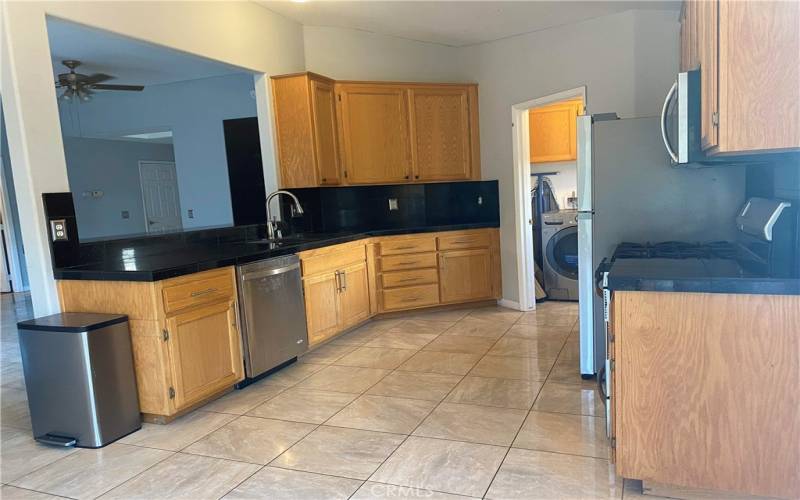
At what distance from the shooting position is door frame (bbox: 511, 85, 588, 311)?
4633mm

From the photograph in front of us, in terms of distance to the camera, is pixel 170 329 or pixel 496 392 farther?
pixel 496 392

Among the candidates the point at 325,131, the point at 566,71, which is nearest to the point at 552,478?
the point at 325,131

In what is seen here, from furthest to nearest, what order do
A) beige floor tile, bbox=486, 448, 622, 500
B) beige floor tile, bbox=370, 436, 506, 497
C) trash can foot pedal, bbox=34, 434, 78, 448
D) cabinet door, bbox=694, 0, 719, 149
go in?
trash can foot pedal, bbox=34, 434, 78, 448 → beige floor tile, bbox=370, 436, 506, 497 → beige floor tile, bbox=486, 448, 622, 500 → cabinet door, bbox=694, 0, 719, 149

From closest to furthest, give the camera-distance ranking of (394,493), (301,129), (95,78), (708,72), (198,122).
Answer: (708,72), (394,493), (301,129), (95,78), (198,122)

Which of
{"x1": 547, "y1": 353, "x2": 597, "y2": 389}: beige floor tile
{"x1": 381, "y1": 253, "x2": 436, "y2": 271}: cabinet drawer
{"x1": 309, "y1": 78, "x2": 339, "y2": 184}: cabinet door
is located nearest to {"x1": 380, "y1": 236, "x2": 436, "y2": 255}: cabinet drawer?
{"x1": 381, "y1": 253, "x2": 436, "y2": 271}: cabinet drawer

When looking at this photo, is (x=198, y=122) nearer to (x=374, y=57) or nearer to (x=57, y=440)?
(x=374, y=57)

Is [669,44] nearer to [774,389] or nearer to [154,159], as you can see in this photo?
A: [774,389]

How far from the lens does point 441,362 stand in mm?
3441

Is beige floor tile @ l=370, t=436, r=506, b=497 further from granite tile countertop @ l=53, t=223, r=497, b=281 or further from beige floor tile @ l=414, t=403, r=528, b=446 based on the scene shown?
granite tile countertop @ l=53, t=223, r=497, b=281

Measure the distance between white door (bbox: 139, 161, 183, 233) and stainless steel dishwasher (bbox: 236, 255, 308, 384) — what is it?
18.5ft

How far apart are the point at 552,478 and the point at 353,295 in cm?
249

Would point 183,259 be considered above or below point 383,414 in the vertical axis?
above

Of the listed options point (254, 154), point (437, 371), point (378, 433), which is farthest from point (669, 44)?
point (254, 154)

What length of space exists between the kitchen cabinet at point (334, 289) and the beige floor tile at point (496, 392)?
1223 mm
